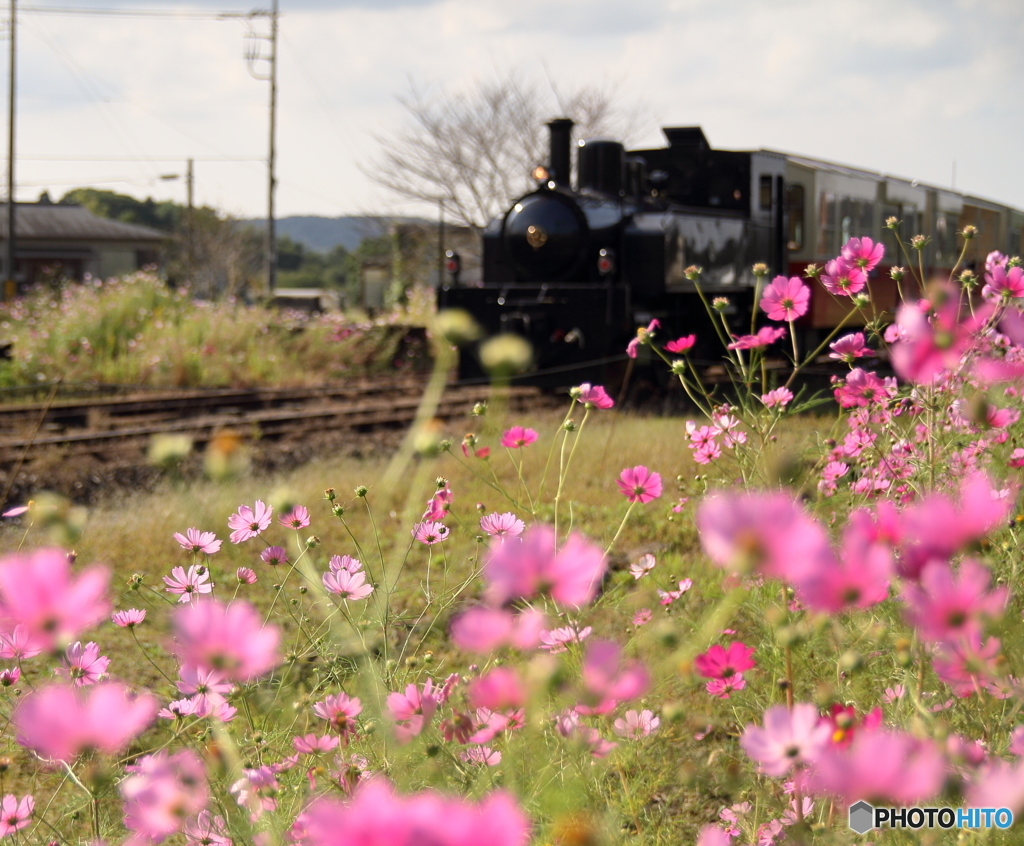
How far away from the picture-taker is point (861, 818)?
46.4 inches

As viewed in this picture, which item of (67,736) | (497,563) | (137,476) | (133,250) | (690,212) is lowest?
(137,476)

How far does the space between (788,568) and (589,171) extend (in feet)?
35.6

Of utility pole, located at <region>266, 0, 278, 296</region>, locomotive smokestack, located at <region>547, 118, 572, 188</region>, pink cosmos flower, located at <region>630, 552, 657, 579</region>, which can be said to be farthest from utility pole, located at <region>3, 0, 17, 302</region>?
pink cosmos flower, located at <region>630, 552, 657, 579</region>

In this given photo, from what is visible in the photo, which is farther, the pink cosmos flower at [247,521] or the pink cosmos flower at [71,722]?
the pink cosmos flower at [247,521]

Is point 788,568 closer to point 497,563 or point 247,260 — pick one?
point 497,563

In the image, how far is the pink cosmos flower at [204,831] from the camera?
1.38m

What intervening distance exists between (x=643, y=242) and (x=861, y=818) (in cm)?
933

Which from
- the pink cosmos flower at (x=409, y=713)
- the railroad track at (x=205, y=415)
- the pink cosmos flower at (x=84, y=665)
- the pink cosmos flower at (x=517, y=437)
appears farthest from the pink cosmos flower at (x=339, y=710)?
the railroad track at (x=205, y=415)

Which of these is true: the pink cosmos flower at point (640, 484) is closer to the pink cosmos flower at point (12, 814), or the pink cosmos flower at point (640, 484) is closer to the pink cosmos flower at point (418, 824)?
the pink cosmos flower at point (12, 814)

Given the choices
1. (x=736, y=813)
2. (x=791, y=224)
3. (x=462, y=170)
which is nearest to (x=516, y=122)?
(x=462, y=170)

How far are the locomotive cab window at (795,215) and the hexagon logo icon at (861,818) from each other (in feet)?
36.6

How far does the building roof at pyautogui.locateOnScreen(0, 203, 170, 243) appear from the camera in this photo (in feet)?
143

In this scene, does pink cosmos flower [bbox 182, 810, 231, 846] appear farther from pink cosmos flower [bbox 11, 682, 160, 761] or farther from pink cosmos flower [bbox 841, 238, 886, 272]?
pink cosmos flower [bbox 841, 238, 886, 272]

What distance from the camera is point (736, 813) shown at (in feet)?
6.07
